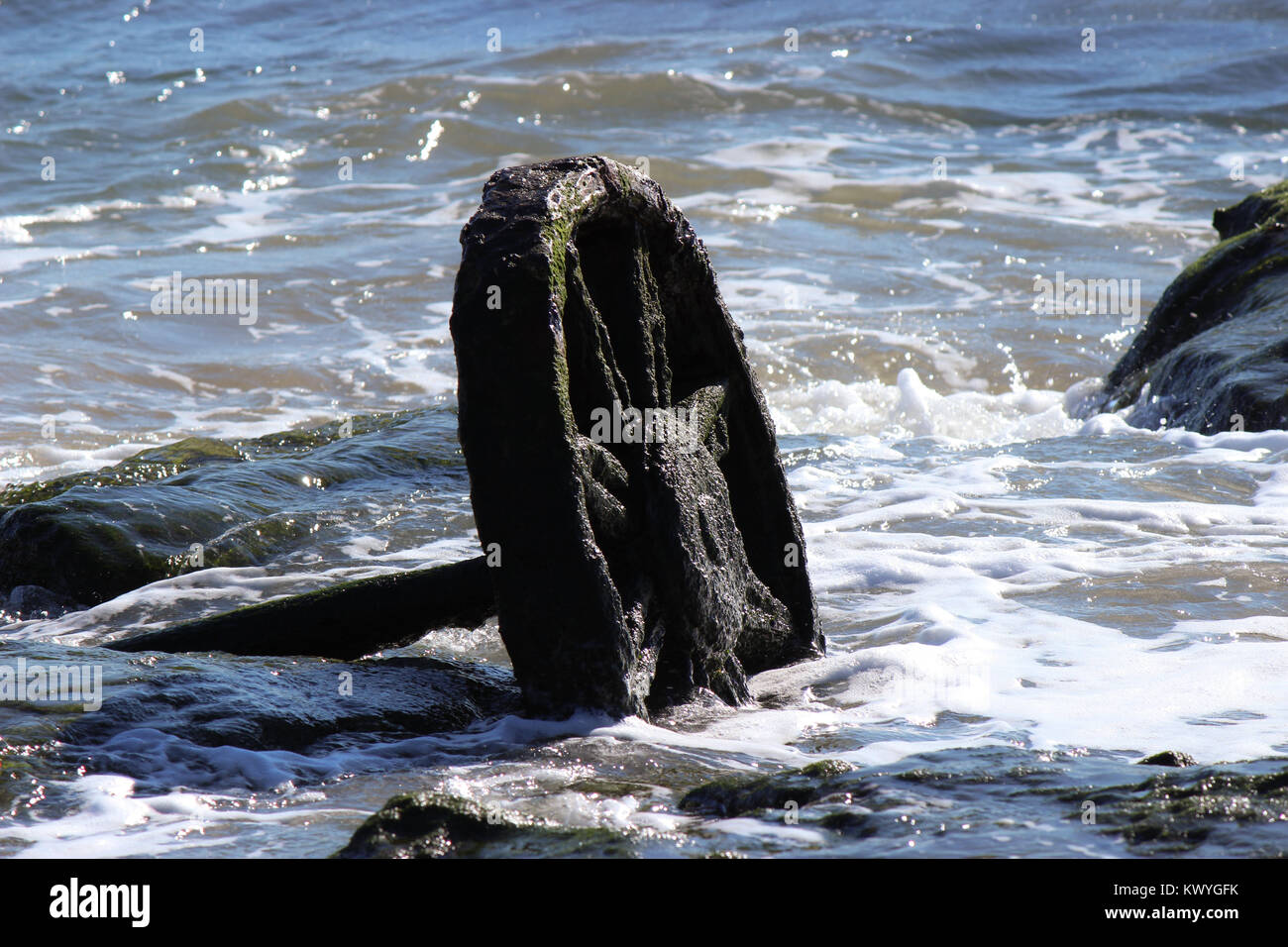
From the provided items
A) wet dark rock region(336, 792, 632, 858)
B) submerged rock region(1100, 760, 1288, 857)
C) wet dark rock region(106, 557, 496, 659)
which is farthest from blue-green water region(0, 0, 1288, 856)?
wet dark rock region(106, 557, 496, 659)

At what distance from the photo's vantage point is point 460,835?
89.0 inches

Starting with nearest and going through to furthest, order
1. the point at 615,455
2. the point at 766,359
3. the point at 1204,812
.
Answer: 1. the point at 1204,812
2. the point at 615,455
3. the point at 766,359

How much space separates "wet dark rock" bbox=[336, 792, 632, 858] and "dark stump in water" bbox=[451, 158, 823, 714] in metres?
0.87

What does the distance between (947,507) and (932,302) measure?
23.1ft

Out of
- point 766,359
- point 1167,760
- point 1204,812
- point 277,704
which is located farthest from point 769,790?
point 766,359

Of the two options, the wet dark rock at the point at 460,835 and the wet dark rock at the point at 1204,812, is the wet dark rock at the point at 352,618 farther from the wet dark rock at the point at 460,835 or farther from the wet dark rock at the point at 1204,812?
the wet dark rock at the point at 1204,812

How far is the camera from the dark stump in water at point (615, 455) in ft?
10.3

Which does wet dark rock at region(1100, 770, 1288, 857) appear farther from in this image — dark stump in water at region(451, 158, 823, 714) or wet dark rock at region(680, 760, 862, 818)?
dark stump in water at region(451, 158, 823, 714)

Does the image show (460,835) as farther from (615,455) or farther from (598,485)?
(615,455)

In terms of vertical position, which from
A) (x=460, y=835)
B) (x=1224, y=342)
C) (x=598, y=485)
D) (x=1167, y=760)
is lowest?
(x=1167, y=760)

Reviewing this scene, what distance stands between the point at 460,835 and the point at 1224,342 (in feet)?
23.0

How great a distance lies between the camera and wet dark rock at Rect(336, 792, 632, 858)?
7.16ft

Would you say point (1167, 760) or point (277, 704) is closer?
point (1167, 760)
